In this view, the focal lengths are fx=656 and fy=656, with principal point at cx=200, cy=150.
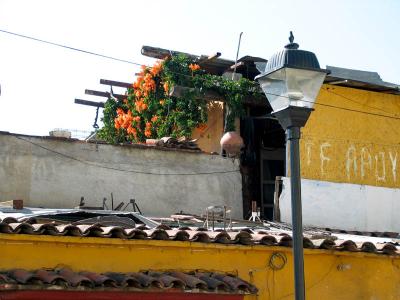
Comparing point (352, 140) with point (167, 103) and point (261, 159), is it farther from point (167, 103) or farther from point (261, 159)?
point (167, 103)

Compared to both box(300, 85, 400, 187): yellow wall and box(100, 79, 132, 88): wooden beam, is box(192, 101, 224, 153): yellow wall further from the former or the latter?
box(100, 79, 132, 88): wooden beam

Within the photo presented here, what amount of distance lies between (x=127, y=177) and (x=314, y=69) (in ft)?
31.1

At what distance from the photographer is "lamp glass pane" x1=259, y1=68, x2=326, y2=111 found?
21.7 feet

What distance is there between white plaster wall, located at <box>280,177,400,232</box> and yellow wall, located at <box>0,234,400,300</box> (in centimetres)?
584

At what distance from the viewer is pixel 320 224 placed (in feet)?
54.5

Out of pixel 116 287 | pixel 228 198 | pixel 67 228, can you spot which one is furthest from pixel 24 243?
pixel 228 198

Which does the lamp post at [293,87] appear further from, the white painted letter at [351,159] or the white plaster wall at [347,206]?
the white painted letter at [351,159]

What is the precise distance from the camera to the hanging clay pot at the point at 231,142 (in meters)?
16.2

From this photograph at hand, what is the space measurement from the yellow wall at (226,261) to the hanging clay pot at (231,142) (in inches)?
260

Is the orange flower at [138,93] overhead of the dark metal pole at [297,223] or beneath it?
overhead

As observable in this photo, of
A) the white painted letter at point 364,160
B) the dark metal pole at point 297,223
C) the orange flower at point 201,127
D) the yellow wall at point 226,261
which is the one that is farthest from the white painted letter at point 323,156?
the dark metal pole at point 297,223

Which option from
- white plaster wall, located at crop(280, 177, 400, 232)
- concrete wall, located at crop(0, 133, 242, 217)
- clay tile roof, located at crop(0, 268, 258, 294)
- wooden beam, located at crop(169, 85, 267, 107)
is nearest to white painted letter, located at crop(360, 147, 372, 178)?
white plaster wall, located at crop(280, 177, 400, 232)

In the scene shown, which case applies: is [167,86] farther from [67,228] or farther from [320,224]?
[67,228]

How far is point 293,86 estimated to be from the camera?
6.62 metres
